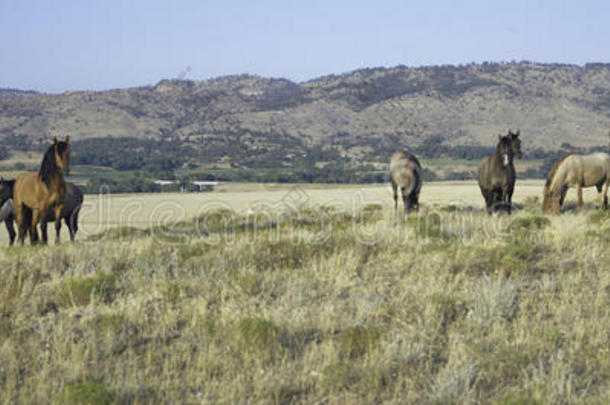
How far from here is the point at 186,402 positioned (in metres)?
5.76

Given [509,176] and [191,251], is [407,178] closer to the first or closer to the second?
[509,176]

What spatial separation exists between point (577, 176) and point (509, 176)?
2445 millimetres

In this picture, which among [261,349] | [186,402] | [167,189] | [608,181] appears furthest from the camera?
[167,189]

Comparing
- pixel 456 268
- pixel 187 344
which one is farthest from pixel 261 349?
pixel 456 268

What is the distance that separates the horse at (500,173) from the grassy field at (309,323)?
5.46 metres

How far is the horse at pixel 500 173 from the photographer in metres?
16.9

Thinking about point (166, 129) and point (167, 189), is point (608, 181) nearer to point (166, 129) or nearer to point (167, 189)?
point (167, 189)

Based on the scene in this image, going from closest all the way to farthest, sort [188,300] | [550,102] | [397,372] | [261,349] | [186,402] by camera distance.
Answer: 1. [186,402]
2. [397,372]
3. [261,349]
4. [188,300]
5. [550,102]

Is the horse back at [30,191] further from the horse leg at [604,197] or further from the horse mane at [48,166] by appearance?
the horse leg at [604,197]

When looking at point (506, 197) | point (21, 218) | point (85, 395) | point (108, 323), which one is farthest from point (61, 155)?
point (506, 197)

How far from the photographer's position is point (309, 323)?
298 inches

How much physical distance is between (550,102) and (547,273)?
18913 centimetres

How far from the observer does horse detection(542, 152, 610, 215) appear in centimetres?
1827

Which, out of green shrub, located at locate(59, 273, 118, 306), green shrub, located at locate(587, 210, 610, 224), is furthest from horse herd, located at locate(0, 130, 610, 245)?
green shrub, located at locate(59, 273, 118, 306)
